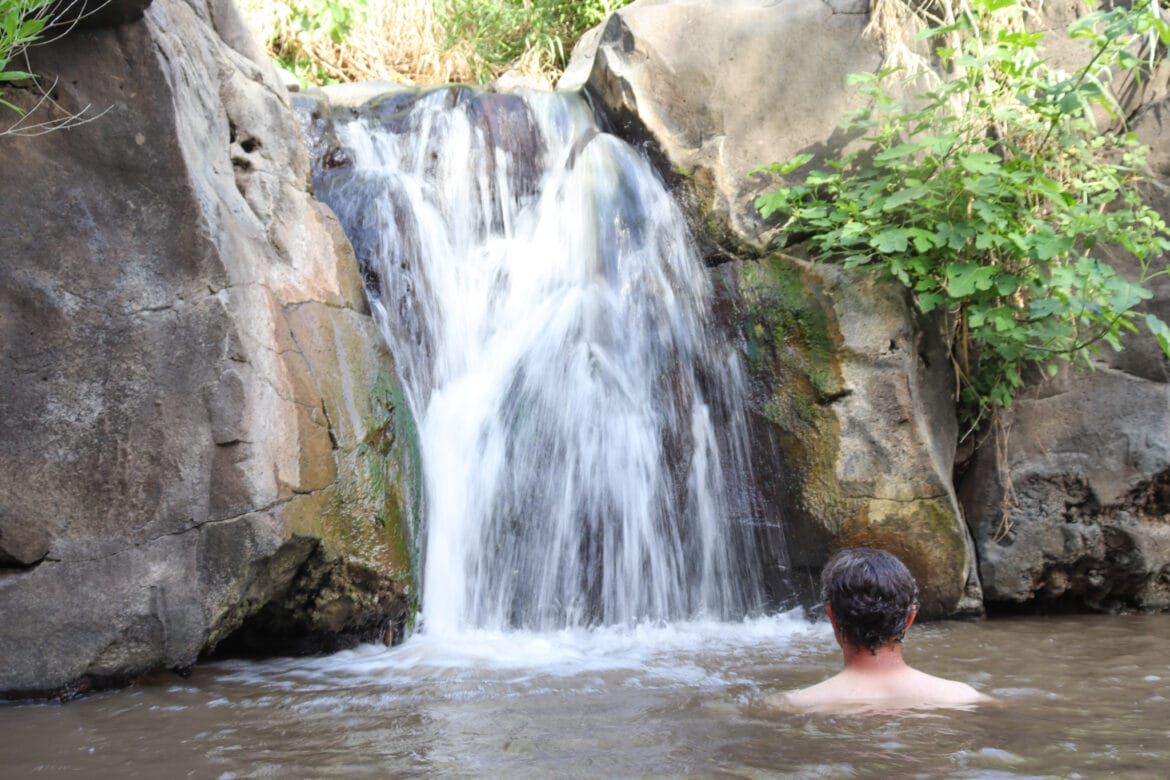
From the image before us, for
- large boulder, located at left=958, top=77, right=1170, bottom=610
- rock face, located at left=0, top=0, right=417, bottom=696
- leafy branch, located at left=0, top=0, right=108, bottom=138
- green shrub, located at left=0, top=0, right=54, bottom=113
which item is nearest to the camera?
green shrub, located at left=0, top=0, right=54, bottom=113

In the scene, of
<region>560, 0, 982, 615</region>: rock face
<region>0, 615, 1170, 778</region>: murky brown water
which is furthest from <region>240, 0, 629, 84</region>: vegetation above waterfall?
<region>0, 615, 1170, 778</region>: murky brown water

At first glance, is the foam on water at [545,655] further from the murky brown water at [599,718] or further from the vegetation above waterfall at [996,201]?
the vegetation above waterfall at [996,201]

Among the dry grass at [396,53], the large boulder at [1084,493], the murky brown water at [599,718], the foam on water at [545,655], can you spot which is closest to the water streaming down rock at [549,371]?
the foam on water at [545,655]

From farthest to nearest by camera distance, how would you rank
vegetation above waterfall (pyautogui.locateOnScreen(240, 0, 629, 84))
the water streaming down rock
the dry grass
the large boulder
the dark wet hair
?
the dry grass < vegetation above waterfall (pyautogui.locateOnScreen(240, 0, 629, 84)) < the large boulder < the water streaming down rock < the dark wet hair

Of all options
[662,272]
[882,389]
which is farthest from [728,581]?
[662,272]

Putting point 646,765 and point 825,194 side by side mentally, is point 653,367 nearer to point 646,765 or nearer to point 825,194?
point 825,194

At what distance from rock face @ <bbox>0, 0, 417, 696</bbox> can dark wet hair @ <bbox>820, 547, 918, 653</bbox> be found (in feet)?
6.36

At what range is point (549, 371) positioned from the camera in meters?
4.90

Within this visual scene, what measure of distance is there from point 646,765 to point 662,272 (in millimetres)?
3436

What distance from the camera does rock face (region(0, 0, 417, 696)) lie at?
329cm

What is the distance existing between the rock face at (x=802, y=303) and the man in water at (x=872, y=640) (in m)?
1.99

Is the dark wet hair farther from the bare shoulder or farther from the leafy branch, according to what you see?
the leafy branch

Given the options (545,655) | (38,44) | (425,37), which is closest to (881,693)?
(545,655)

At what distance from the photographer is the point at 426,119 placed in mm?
6074
